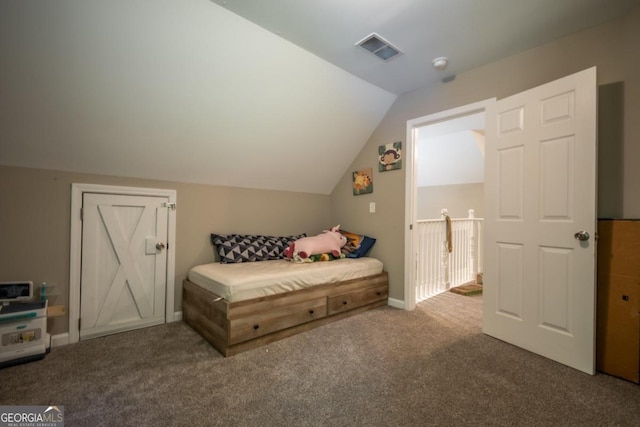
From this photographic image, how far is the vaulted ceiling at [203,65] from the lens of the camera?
1616 millimetres

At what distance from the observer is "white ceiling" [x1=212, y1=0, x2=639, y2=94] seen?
1.70m

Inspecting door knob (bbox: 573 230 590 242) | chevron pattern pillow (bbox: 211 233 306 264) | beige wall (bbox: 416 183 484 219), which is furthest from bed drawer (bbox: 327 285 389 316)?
beige wall (bbox: 416 183 484 219)

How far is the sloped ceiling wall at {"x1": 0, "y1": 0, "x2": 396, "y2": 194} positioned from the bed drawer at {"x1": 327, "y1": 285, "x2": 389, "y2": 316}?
1636 millimetres

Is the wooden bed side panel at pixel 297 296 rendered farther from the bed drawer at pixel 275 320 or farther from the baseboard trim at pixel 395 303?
the baseboard trim at pixel 395 303

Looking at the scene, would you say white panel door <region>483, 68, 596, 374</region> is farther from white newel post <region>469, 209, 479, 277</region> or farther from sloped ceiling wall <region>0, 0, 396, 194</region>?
white newel post <region>469, 209, 479, 277</region>

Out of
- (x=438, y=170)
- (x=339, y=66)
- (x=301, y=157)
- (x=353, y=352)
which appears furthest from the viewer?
(x=438, y=170)

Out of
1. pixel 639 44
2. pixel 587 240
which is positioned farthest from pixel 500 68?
pixel 587 240

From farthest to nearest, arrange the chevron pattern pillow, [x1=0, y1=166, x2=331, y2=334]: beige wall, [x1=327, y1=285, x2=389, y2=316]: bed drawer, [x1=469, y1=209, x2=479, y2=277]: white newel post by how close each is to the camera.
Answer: [x1=469, y1=209, x2=479, y2=277]: white newel post, the chevron pattern pillow, [x1=327, y1=285, x2=389, y2=316]: bed drawer, [x1=0, y1=166, x2=331, y2=334]: beige wall

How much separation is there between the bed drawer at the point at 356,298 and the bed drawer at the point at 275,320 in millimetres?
98

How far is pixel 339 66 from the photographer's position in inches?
96.0

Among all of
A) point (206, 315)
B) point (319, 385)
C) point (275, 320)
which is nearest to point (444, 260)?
point (275, 320)

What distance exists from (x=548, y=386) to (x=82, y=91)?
351cm

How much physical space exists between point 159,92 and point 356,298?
249 centimetres

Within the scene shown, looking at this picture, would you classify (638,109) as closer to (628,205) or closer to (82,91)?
(628,205)
